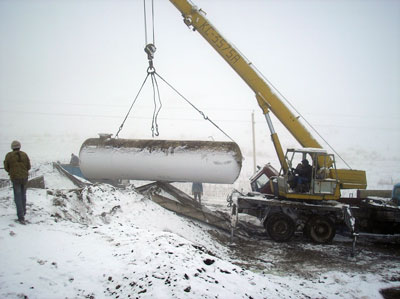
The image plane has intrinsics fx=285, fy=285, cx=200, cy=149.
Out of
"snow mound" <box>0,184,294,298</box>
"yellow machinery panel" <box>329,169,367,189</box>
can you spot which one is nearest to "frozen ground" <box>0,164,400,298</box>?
"snow mound" <box>0,184,294,298</box>

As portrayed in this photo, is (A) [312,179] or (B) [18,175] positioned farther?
(A) [312,179]

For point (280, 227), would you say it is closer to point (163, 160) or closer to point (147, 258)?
point (163, 160)

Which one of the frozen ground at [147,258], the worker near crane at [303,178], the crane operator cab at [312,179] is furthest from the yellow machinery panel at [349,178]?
the frozen ground at [147,258]

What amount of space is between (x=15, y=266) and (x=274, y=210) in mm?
6543

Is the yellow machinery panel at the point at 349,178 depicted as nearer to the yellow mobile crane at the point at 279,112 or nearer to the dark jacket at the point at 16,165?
the yellow mobile crane at the point at 279,112

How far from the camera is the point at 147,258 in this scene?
13.9ft

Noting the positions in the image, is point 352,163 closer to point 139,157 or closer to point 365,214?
point 365,214

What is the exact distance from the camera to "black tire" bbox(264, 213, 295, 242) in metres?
8.19

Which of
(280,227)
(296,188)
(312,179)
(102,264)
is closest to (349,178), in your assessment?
(312,179)

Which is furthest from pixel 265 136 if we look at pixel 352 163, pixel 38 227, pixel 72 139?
pixel 38 227

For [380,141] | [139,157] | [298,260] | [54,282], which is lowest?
[298,260]

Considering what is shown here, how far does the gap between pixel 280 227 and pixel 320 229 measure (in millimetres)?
1154

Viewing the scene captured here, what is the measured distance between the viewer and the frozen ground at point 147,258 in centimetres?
357

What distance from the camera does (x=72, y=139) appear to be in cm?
4138
